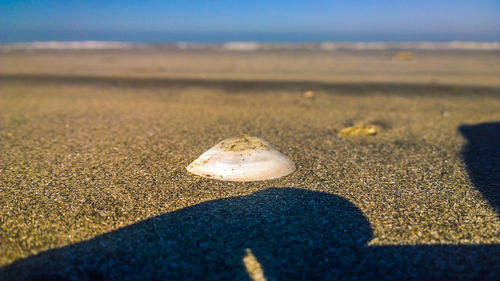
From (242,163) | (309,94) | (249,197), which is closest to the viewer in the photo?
(249,197)

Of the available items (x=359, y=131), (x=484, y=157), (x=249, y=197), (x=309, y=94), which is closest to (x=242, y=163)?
(x=249, y=197)

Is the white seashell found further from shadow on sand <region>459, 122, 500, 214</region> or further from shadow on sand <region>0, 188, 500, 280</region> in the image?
shadow on sand <region>459, 122, 500, 214</region>

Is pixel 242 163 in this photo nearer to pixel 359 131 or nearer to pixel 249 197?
pixel 249 197

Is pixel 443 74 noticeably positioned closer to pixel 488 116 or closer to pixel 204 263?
pixel 488 116

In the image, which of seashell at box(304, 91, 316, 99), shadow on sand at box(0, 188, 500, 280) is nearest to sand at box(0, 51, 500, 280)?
shadow on sand at box(0, 188, 500, 280)

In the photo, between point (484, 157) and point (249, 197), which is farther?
point (484, 157)

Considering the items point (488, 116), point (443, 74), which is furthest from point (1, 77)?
point (443, 74)
